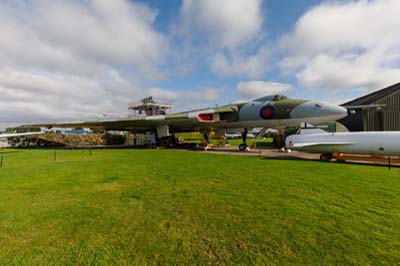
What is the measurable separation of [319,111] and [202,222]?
36.2 ft

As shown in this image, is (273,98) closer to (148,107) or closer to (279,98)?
(279,98)

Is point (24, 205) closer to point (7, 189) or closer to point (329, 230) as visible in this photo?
point (7, 189)

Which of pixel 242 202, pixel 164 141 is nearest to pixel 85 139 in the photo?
pixel 164 141

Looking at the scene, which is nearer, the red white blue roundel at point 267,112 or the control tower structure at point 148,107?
the red white blue roundel at point 267,112

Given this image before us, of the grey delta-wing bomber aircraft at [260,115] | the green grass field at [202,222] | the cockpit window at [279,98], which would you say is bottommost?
the green grass field at [202,222]

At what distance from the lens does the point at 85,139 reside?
26.5m

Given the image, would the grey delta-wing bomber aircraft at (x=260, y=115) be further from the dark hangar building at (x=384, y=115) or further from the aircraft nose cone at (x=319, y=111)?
the dark hangar building at (x=384, y=115)

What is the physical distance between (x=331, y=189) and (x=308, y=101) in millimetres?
8597

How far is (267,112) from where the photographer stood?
1320 cm

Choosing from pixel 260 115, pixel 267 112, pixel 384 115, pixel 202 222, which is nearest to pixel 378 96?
pixel 384 115

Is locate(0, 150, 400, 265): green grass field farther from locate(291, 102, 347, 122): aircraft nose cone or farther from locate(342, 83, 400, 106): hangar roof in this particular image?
locate(342, 83, 400, 106): hangar roof

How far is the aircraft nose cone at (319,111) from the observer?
428 inches

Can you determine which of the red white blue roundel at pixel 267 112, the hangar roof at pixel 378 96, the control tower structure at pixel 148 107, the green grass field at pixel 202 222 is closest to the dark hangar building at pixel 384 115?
the hangar roof at pixel 378 96

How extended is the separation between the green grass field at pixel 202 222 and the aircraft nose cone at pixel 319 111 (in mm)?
5984
